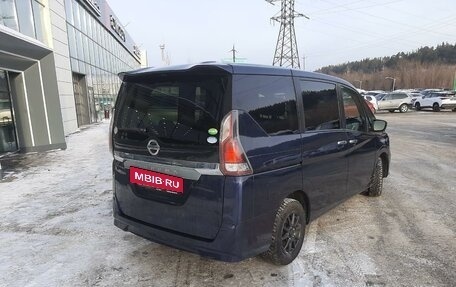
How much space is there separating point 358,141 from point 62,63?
1418cm

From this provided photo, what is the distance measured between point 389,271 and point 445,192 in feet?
11.2

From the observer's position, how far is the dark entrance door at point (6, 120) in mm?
10367

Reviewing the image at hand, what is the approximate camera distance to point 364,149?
16.2 ft

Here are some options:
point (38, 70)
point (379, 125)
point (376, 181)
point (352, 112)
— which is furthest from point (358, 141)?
point (38, 70)

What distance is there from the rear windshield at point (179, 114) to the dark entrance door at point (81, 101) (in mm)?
17175

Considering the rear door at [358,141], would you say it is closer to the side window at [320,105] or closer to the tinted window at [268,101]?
→ the side window at [320,105]

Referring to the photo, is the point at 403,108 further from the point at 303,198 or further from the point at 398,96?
the point at 303,198

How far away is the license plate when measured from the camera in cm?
313

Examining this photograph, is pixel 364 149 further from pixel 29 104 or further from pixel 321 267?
pixel 29 104

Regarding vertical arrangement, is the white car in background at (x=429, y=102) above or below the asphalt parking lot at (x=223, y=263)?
below

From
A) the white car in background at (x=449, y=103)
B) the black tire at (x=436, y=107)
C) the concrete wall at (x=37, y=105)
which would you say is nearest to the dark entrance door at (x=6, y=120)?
the concrete wall at (x=37, y=105)

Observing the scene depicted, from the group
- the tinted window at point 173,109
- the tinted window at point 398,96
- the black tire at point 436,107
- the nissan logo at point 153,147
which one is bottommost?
the black tire at point 436,107

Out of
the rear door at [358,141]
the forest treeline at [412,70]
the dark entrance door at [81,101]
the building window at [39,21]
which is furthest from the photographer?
the forest treeline at [412,70]

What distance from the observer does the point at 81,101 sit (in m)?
20.4
